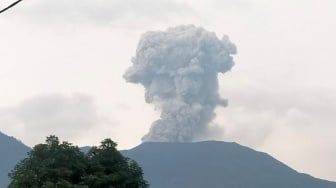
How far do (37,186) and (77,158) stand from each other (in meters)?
3.79

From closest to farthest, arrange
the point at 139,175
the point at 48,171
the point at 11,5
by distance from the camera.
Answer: the point at 11,5, the point at 48,171, the point at 139,175

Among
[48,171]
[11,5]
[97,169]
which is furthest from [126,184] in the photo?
[11,5]

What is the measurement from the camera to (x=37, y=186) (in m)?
41.4

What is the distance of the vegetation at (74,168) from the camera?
41469 mm

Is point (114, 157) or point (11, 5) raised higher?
point (114, 157)

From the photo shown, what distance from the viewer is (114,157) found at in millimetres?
44594

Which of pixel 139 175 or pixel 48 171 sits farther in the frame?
pixel 139 175

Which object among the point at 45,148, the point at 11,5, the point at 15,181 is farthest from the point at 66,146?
the point at 11,5

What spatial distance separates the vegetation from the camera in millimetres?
41469

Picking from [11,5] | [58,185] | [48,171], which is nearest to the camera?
[11,5]

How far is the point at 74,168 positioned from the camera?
1714 inches

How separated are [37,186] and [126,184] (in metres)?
5.49

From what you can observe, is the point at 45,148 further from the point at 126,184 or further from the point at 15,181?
the point at 126,184

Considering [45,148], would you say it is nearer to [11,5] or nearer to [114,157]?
[114,157]
